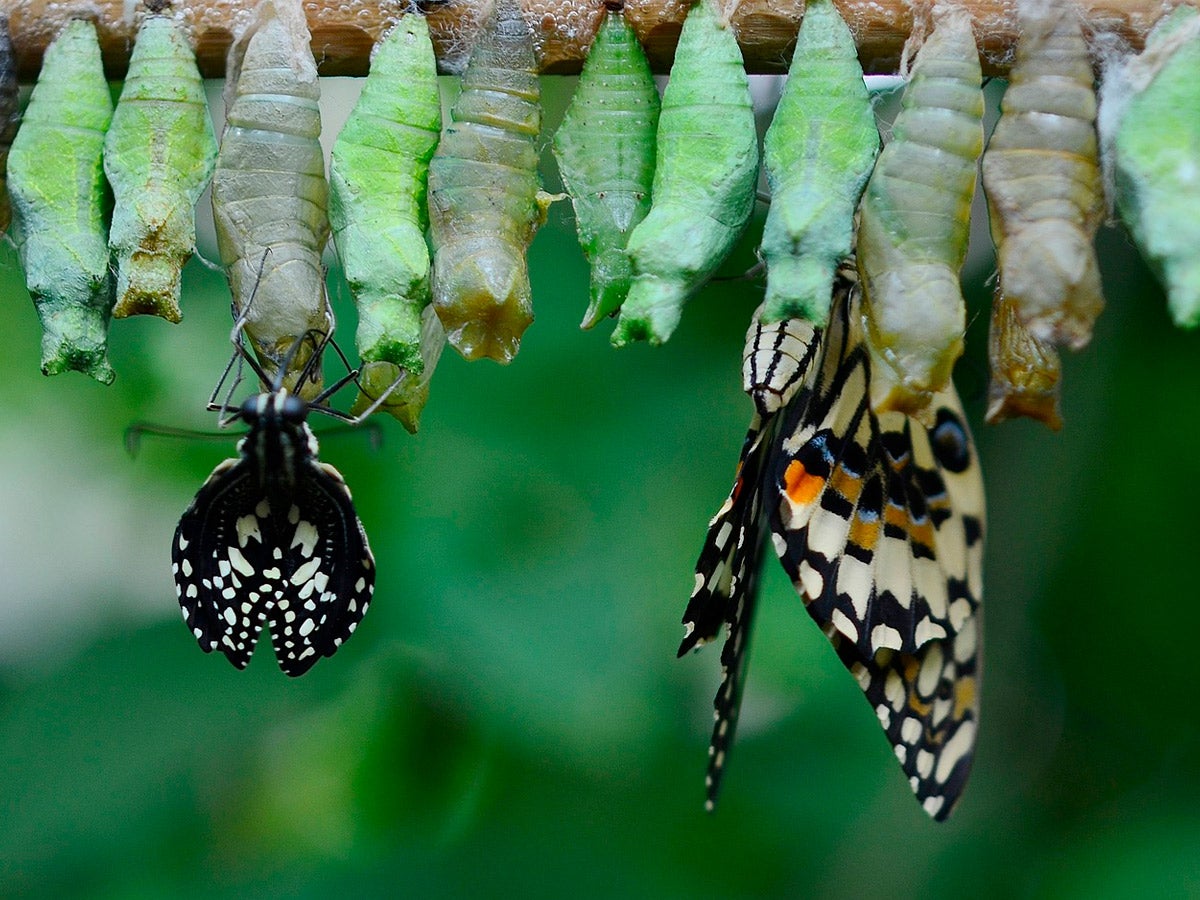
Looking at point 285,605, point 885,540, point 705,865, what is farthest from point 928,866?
point 285,605

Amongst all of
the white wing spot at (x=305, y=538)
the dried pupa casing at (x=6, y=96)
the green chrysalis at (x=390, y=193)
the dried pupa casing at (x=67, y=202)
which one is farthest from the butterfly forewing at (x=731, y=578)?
the dried pupa casing at (x=6, y=96)

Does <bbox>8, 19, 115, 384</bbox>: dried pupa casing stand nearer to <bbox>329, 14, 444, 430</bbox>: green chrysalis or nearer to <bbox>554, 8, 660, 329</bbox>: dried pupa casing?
<bbox>329, 14, 444, 430</bbox>: green chrysalis

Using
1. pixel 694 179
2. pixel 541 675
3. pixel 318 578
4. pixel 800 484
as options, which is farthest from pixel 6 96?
pixel 541 675

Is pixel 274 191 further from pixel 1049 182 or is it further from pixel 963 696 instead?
pixel 963 696

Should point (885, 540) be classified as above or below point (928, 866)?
above

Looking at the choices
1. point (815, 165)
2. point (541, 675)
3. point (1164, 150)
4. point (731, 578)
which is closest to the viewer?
point (1164, 150)

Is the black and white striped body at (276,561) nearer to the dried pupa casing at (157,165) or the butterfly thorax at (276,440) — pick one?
the butterfly thorax at (276,440)

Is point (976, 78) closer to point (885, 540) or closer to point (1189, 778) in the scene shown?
point (885, 540)
